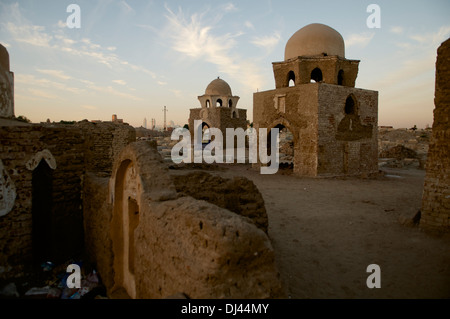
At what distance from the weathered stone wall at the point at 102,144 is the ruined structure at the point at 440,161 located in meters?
7.83

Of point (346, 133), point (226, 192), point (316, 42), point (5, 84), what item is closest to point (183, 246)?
point (226, 192)

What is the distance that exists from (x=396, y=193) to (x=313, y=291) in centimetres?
824

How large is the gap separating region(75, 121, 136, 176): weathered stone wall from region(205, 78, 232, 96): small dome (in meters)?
23.3

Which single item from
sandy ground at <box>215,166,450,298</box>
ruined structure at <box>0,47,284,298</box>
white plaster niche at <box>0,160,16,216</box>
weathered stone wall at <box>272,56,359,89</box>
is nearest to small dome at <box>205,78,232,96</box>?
weathered stone wall at <box>272,56,359,89</box>

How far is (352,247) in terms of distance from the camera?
5.50 metres

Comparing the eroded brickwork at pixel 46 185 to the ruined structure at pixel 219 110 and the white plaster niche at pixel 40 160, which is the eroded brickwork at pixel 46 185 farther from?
the ruined structure at pixel 219 110

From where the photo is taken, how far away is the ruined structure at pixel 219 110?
28672mm

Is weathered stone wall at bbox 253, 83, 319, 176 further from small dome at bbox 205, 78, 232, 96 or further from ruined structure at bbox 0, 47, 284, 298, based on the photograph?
small dome at bbox 205, 78, 232, 96

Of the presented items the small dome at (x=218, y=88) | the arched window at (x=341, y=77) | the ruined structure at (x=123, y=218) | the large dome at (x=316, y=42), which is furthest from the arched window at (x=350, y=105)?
the small dome at (x=218, y=88)

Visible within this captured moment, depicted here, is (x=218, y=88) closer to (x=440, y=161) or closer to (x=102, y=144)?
(x=102, y=144)

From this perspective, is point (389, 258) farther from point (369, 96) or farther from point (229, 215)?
point (369, 96)

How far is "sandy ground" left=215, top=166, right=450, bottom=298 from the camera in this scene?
13.5 feet

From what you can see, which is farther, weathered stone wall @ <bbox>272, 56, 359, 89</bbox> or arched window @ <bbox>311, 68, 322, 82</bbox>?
arched window @ <bbox>311, 68, 322, 82</bbox>
